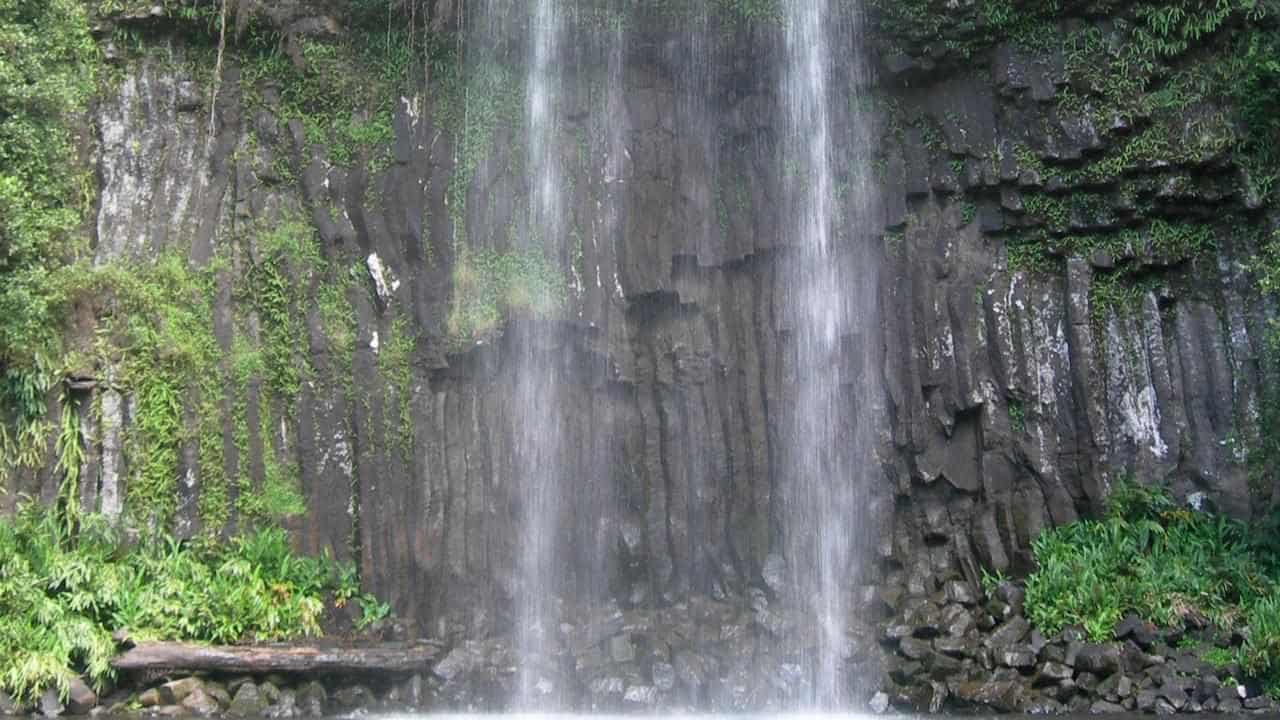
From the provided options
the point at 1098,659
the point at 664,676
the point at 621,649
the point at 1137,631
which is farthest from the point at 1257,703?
the point at 621,649

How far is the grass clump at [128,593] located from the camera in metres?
12.2

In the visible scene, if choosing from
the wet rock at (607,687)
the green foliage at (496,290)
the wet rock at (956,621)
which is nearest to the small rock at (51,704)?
the wet rock at (607,687)

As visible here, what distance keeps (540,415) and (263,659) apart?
14.2 ft

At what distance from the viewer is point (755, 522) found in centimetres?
1494

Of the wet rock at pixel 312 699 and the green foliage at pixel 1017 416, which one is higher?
the green foliage at pixel 1017 416

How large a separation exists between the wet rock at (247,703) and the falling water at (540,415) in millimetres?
2599

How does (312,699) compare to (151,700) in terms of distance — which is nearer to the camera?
(151,700)

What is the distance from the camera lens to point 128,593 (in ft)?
43.1

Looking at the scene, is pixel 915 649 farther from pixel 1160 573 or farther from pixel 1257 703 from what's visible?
pixel 1257 703

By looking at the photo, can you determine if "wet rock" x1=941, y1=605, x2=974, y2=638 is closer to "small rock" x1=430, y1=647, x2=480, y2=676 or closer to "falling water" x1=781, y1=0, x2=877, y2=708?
"falling water" x1=781, y1=0, x2=877, y2=708

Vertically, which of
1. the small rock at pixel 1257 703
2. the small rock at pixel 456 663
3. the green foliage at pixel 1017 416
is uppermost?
the green foliage at pixel 1017 416

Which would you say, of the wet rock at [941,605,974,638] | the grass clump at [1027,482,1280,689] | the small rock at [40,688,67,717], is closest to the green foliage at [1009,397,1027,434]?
the grass clump at [1027,482,1280,689]

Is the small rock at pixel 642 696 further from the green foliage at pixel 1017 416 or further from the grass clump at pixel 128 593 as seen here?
the green foliage at pixel 1017 416

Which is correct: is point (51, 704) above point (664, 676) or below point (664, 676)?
above
